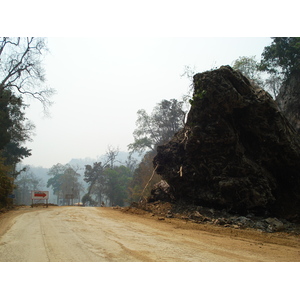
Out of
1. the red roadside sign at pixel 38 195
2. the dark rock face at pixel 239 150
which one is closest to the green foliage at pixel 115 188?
the red roadside sign at pixel 38 195

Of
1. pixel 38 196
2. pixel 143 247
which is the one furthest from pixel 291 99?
pixel 38 196

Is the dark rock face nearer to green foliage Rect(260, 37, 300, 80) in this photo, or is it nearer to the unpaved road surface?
the unpaved road surface

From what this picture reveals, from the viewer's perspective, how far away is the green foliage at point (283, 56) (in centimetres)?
2095

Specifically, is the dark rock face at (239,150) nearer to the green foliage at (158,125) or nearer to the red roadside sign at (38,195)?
the red roadside sign at (38,195)

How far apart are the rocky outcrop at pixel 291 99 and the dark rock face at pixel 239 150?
9.17 metres

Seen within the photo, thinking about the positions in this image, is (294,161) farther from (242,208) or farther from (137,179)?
(137,179)

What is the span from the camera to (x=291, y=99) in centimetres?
1986

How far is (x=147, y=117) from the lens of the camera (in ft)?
140

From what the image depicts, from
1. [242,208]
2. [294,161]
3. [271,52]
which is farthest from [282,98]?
[242,208]

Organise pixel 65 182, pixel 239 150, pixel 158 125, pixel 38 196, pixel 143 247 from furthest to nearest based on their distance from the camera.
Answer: pixel 65 182, pixel 158 125, pixel 38 196, pixel 239 150, pixel 143 247

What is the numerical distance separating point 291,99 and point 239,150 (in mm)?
13546

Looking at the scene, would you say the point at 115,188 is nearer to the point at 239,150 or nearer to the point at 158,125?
the point at 158,125

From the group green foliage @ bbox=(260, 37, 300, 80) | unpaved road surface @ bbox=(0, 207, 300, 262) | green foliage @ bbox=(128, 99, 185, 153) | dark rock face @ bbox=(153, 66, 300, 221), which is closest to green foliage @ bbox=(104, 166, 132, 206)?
green foliage @ bbox=(128, 99, 185, 153)
